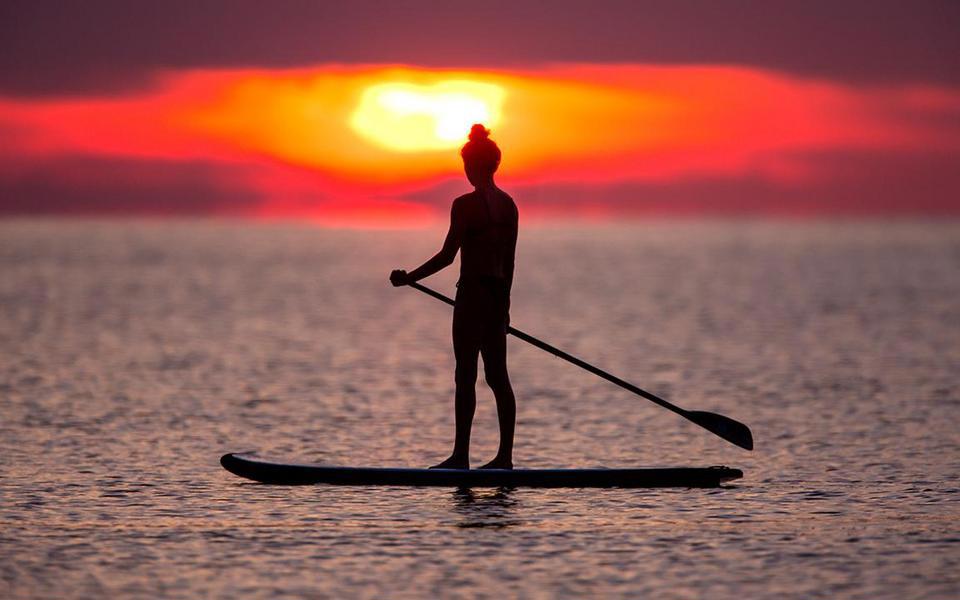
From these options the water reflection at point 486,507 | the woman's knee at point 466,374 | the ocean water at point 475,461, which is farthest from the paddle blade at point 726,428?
the woman's knee at point 466,374

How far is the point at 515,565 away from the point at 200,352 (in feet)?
69.7

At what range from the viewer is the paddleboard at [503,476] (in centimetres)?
1232

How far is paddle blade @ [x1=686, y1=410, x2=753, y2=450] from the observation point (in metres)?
13.3

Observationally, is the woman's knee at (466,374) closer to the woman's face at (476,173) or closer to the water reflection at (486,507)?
the water reflection at (486,507)

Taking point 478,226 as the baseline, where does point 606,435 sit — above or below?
below

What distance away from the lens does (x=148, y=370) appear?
2548 centimetres

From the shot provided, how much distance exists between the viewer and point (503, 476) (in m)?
12.3

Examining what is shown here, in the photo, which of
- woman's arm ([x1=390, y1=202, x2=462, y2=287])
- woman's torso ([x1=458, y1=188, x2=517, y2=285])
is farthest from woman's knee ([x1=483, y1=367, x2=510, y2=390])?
woman's arm ([x1=390, y1=202, x2=462, y2=287])

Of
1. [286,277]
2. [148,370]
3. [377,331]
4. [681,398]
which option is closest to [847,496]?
[681,398]

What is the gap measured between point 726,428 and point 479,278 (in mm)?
2444

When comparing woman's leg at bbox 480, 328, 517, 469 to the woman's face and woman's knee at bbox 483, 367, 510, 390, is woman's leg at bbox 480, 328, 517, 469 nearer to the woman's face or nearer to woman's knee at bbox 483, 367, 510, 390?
woman's knee at bbox 483, 367, 510, 390

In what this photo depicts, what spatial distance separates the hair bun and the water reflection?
2.71 metres

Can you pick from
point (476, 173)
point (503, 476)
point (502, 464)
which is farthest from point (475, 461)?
point (476, 173)

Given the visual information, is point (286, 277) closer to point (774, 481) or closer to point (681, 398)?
point (681, 398)
